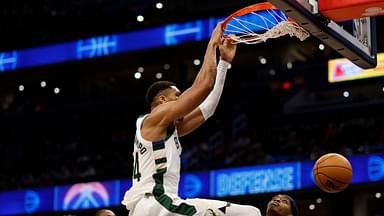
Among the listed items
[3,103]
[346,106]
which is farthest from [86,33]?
[346,106]

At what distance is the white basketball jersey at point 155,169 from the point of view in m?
5.11

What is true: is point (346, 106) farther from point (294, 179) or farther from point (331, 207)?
point (294, 179)

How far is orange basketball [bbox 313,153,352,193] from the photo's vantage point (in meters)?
6.62

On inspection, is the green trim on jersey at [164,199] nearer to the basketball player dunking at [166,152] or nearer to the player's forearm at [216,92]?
the basketball player dunking at [166,152]

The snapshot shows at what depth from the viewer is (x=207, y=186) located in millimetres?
16406

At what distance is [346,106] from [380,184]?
378cm

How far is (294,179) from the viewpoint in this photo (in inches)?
610

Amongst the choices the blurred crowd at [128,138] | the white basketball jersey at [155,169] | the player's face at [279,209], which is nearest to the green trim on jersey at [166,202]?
the white basketball jersey at [155,169]

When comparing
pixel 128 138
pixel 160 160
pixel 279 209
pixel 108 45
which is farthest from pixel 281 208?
pixel 108 45

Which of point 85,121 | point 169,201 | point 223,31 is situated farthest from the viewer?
point 85,121

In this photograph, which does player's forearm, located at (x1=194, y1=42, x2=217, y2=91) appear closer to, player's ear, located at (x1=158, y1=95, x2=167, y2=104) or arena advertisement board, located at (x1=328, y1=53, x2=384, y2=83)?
player's ear, located at (x1=158, y1=95, x2=167, y2=104)

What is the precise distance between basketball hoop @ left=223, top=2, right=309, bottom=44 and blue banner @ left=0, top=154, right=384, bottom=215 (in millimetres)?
8981

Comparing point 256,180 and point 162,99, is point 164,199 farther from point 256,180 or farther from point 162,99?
point 256,180

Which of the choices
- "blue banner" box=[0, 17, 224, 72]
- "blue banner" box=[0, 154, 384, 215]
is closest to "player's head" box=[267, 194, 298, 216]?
"blue banner" box=[0, 154, 384, 215]
